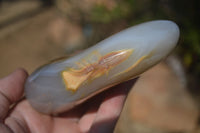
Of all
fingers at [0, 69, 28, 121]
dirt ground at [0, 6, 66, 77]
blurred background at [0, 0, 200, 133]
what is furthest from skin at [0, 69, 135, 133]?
dirt ground at [0, 6, 66, 77]

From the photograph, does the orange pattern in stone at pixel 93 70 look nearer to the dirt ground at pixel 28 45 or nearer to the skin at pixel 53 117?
the skin at pixel 53 117

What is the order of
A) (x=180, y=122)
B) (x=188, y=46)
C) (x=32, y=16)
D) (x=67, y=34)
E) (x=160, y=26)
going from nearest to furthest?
1. (x=160, y=26)
2. (x=180, y=122)
3. (x=188, y=46)
4. (x=67, y=34)
5. (x=32, y=16)

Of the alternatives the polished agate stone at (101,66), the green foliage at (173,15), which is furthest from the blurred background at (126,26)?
the polished agate stone at (101,66)

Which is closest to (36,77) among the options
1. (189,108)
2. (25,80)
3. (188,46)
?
(25,80)

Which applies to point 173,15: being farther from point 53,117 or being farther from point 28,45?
point 28,45

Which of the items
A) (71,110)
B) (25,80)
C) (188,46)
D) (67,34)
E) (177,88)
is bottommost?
(177,88)

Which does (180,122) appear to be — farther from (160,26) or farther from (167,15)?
(160,26)

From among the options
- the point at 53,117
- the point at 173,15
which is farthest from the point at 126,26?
the point at 53,117
